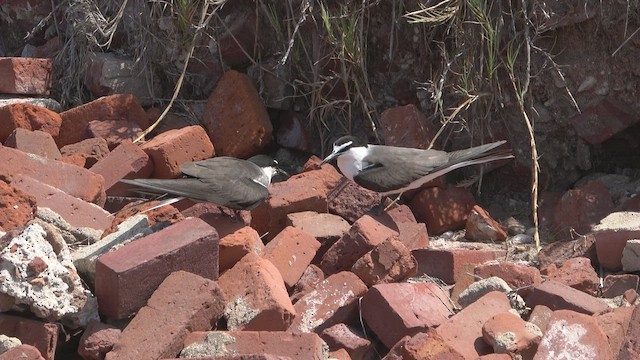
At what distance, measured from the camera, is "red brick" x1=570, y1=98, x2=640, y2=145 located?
20.3 feet

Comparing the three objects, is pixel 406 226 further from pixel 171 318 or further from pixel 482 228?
pixel 171 318

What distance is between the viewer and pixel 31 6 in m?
7.32

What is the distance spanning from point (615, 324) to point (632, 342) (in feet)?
1.11

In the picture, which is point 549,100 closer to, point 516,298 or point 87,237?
point 516,298

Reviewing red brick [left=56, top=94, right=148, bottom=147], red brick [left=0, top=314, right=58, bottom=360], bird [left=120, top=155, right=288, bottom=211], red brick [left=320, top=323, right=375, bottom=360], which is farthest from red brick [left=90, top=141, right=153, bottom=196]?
red brick [left=320, top=323, right=375, bottom=360]

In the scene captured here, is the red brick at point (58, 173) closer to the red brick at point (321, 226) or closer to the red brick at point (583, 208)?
the red brick at point (321, 226)

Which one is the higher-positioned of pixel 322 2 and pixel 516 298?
pixel 322 2

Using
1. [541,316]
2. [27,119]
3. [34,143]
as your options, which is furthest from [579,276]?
[27,119]

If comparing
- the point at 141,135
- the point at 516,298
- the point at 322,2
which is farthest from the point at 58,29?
the point at 516,298

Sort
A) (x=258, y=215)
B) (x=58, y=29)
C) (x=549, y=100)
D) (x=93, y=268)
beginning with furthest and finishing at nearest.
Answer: (x=58, y=29), (x=549, y=100), (x=258, y=215), (x=93, y=268)

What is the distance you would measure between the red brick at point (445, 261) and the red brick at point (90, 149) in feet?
6.39

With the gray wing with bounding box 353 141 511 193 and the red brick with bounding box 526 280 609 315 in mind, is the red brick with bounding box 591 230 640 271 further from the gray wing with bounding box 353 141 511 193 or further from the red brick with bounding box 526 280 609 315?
the gray wing with bounding box 353 141 511 193

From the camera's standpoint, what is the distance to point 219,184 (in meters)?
5.15

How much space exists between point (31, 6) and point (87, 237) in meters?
2.83
